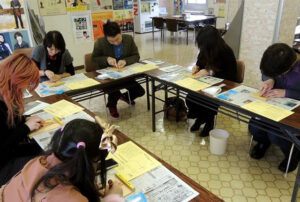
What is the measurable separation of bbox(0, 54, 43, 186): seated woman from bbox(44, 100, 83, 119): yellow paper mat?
162 mm

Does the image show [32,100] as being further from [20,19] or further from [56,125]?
[20,19]

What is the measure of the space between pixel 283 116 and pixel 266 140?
68 cm

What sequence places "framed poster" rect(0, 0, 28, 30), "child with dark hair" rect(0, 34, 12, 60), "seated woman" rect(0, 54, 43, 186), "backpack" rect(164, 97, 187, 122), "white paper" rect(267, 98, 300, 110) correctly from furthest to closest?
1. "child with dark hair" rect(0, 34, 12, 60)
2. "framed poster" rect(0, 0, 28, 30)
3. "backpack" rect(164, 97, 187, 122)
4. "white paper" rect(267, 98, 300, 110)
5. "seated woman" rect(0, 54, 43, 186)

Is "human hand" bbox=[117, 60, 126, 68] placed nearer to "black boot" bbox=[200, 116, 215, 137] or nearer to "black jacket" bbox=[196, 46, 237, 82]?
"black jacket" bbox=[196, 46, 237, 82]

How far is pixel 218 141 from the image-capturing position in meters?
2.24

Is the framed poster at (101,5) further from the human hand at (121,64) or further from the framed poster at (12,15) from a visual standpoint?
the human hand at (121,64)

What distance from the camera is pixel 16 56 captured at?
4.29 ft

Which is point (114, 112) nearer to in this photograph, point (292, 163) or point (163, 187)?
point (292, 163)

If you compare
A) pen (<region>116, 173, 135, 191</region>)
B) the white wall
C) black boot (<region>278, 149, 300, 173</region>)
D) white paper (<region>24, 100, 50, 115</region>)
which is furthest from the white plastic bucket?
the white wall

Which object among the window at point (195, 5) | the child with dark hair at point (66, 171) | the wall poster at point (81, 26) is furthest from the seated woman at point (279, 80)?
the window at point (195, 5)

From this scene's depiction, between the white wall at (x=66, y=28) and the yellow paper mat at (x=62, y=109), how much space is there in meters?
2.80

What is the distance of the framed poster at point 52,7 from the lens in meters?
4.00

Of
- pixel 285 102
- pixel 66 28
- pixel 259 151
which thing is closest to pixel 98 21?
pixel 66 28

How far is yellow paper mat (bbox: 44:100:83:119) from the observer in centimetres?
170
